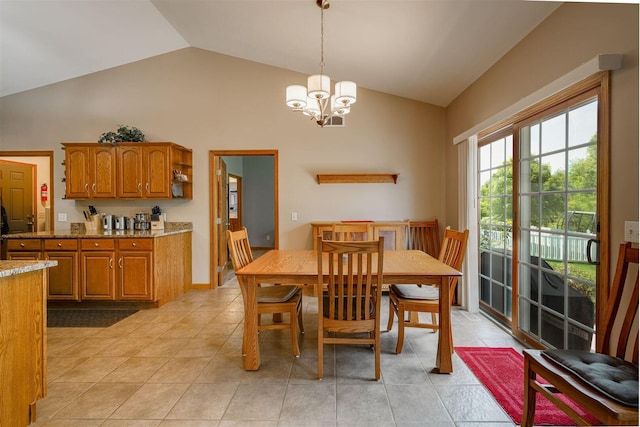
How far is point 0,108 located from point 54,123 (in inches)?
30.9

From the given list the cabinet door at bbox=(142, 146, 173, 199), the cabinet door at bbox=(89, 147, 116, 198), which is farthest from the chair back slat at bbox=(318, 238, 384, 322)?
the cabinet door at bbox=(89, 147, 116, 198)

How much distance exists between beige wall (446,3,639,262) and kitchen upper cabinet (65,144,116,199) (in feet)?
15.5

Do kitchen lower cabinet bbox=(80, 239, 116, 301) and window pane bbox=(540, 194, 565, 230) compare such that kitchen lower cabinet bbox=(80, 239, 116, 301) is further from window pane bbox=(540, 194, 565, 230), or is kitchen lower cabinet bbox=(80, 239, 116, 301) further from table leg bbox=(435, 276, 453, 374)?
window pane bbox=(540, 194, 565, 230)

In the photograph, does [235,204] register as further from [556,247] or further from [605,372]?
[605,372]

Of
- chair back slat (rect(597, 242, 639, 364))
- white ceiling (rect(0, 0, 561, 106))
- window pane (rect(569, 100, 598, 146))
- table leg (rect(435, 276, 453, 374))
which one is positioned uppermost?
white ceiling (rect(0, 0, 561, 106))

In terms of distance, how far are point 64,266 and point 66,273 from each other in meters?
0.09

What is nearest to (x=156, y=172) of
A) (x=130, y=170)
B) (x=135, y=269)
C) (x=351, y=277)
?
(x=130, y=170)

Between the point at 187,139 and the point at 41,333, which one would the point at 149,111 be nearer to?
the point at 187,139

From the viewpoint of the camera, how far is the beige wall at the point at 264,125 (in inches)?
176

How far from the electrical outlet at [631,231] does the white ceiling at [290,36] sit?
1.57 meters

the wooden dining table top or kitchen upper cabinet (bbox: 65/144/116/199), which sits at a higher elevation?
kitchen upper cabinet (bbox: 65/144/116/199)

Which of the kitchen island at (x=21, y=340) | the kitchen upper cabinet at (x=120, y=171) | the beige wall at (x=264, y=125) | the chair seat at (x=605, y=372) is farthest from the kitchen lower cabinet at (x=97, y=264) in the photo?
the chair seat at (x=605, y=372)

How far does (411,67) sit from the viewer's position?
352 centimetres

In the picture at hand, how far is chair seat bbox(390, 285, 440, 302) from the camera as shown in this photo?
2.53m
